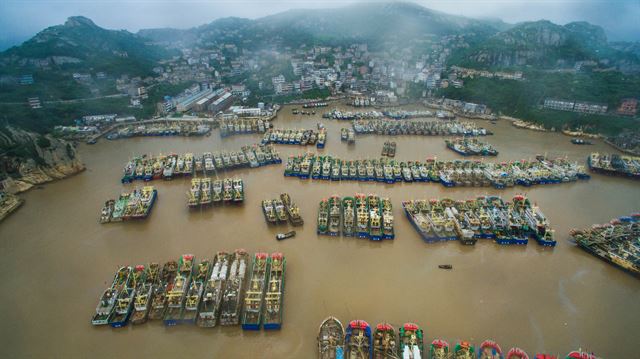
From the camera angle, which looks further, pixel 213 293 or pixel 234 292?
pixel 234 292

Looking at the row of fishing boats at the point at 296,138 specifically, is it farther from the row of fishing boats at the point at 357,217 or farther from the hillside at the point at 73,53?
the hillside at the point at 73,53

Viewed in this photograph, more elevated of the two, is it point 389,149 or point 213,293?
point 389,149

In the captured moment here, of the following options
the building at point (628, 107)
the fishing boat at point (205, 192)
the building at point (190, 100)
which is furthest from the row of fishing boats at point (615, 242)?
the building at point (190, 100)

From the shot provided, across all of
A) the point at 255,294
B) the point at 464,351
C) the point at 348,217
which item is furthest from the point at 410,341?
the point at 348,217

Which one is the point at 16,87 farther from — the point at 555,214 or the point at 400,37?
the point at 400,37

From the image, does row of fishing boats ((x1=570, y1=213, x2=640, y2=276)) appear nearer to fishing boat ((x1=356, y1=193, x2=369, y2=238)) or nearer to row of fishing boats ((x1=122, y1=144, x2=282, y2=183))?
fishing boat ((x1=356, y1=193, x2=369, y2=238))

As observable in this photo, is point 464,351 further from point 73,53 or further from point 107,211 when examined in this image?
point 73,53
